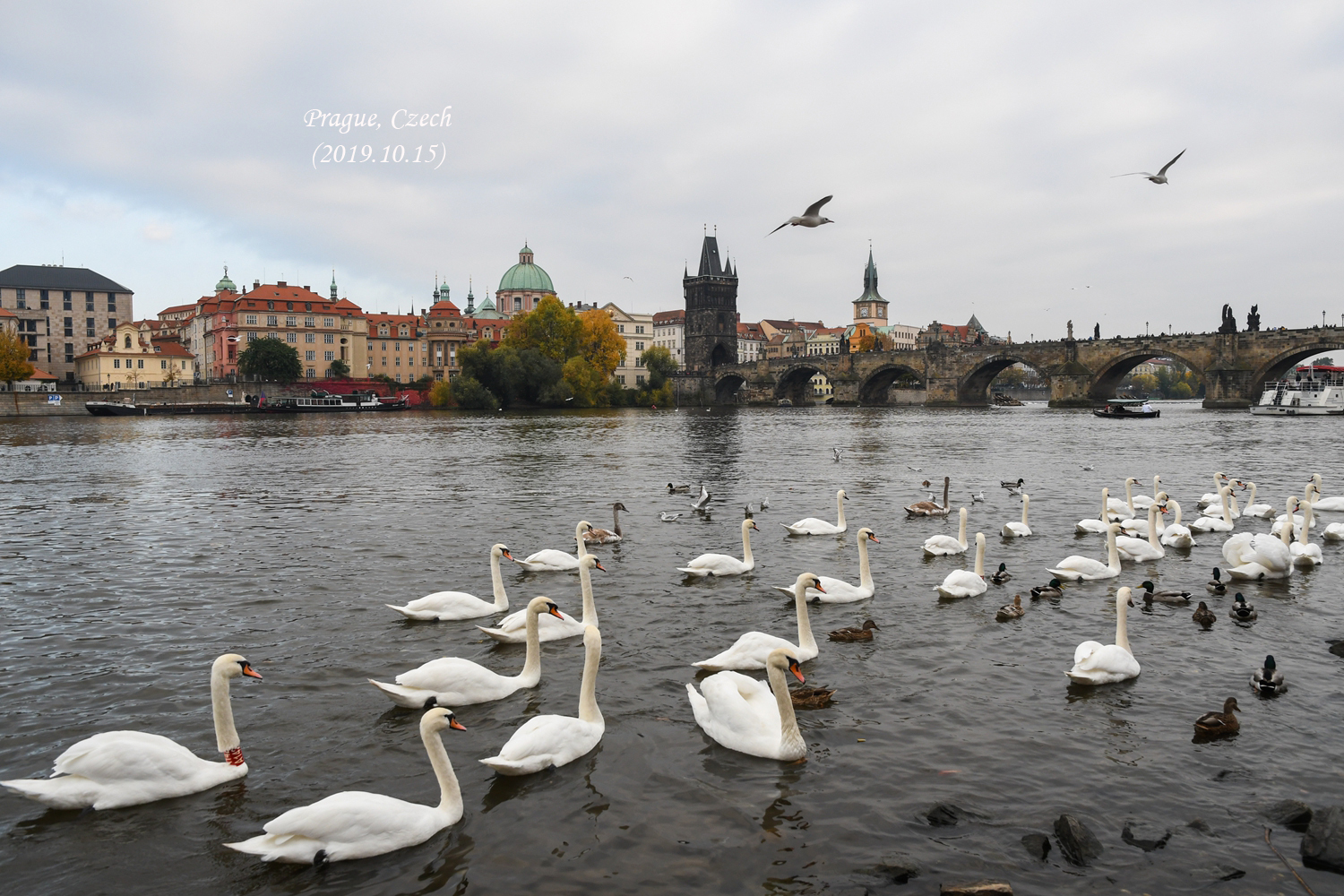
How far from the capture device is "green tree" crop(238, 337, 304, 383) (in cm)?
10606

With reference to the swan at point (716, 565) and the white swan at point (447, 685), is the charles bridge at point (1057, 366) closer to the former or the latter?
the swan at point (716, 565)

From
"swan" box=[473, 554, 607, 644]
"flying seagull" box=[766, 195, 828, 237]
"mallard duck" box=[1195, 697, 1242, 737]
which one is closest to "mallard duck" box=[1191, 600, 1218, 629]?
"mallard duck" box=[1195, 697, 1242, 737]

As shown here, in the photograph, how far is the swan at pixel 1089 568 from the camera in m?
11.8

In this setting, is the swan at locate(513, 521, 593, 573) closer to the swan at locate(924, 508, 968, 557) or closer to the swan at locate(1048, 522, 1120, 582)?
the swan at locate(924, 508, 968, 557)

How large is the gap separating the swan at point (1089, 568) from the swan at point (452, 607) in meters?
7.54

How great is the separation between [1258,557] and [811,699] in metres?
8.12

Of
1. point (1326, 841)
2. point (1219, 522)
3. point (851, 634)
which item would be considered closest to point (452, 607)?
point (851, 634)

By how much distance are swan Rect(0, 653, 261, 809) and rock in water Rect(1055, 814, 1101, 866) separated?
211 inches

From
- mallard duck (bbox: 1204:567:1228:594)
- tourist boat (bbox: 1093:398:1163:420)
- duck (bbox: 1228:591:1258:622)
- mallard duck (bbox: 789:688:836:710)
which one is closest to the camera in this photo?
mallard duck (bbox: 789:688:836:710)

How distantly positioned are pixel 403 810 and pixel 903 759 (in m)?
3.64

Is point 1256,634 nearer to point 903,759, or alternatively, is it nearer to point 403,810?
point 903,759

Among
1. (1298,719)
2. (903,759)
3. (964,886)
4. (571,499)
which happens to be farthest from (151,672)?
(571,499)

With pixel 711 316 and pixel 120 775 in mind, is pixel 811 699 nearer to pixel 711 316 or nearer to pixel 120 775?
pixel 120 775

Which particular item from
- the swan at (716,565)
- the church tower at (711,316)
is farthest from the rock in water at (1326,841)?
the church tower at (711,316)
